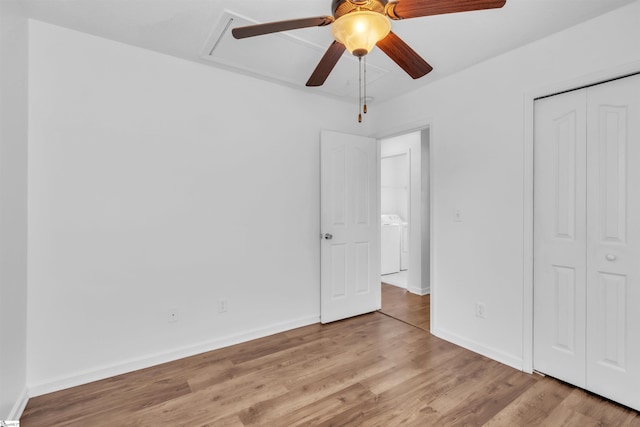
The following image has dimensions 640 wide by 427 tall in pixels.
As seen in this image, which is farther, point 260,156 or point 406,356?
point 260,156

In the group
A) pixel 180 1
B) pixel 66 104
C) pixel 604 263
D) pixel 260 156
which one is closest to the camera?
pixel 180 1

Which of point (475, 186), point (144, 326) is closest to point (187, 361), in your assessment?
point (144, 326)

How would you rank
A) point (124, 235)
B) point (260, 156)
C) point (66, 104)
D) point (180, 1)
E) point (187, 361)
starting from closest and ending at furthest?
point (180, 1)
point (66, 104)
point (124, 235)
point (187, 361)
point (260, 156)

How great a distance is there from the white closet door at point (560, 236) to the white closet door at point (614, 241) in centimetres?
5

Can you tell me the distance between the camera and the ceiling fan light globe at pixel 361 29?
1337 mm

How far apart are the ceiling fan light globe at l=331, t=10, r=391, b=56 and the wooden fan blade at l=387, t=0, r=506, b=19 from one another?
2.5 inches

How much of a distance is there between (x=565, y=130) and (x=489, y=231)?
90 cm

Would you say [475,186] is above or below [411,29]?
below

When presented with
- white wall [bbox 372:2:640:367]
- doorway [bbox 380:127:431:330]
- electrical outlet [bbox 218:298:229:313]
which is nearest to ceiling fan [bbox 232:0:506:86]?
white wall [bbox 372:2:640:367]

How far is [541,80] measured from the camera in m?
2.28

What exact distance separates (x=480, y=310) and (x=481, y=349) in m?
0.32

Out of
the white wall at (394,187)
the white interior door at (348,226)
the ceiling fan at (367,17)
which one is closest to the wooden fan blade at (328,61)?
the ceiling fan at (367,17)

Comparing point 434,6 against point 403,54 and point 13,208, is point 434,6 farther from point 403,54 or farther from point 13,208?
point 13,208

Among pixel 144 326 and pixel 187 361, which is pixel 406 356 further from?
pixel 144 326
